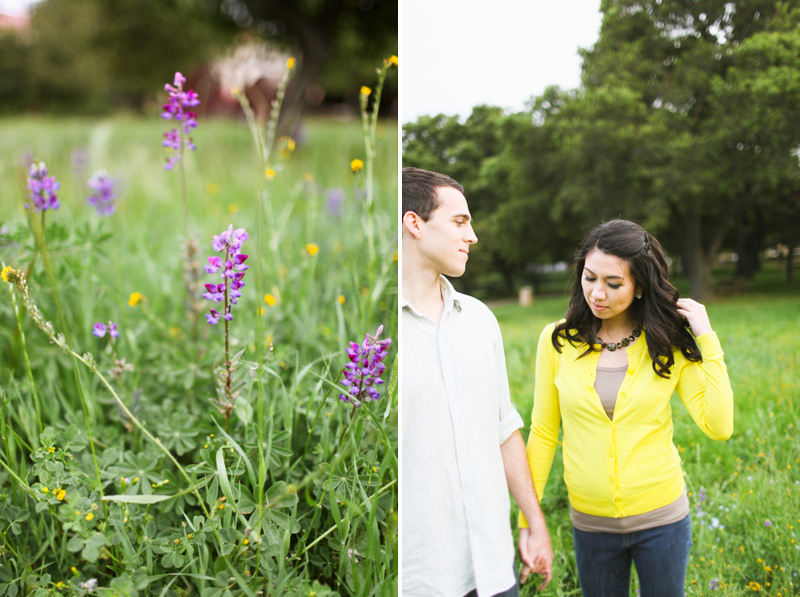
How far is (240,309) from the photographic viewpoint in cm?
232

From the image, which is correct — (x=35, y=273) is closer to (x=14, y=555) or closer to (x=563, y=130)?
(x=14, y=555)

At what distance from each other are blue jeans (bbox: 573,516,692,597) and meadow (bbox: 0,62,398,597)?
53cm

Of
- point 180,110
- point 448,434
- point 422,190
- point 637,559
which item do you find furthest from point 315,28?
point 637,559

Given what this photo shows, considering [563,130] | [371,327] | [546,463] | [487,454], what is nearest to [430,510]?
[487,454]

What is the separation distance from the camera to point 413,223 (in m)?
1.39

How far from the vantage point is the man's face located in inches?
54.6

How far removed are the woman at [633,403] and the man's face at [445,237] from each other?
330 mm

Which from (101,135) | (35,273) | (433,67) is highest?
(101,135)

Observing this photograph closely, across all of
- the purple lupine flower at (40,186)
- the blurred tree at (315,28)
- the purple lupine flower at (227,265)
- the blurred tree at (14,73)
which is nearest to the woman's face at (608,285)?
the purple lupine flower at (227,265)

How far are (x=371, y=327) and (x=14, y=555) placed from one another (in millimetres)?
1185

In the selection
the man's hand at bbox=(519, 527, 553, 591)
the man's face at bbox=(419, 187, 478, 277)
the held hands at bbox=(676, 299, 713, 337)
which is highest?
the man's face at bbox=(419, 187, 478, 277)

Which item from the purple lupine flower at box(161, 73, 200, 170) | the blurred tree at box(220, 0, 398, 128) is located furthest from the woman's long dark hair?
the blurred tree at box(220, 0, 398, 128)

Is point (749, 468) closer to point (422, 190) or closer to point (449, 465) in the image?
point (449, 465)

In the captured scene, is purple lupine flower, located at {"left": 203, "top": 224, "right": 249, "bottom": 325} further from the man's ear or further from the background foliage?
the background foliage
